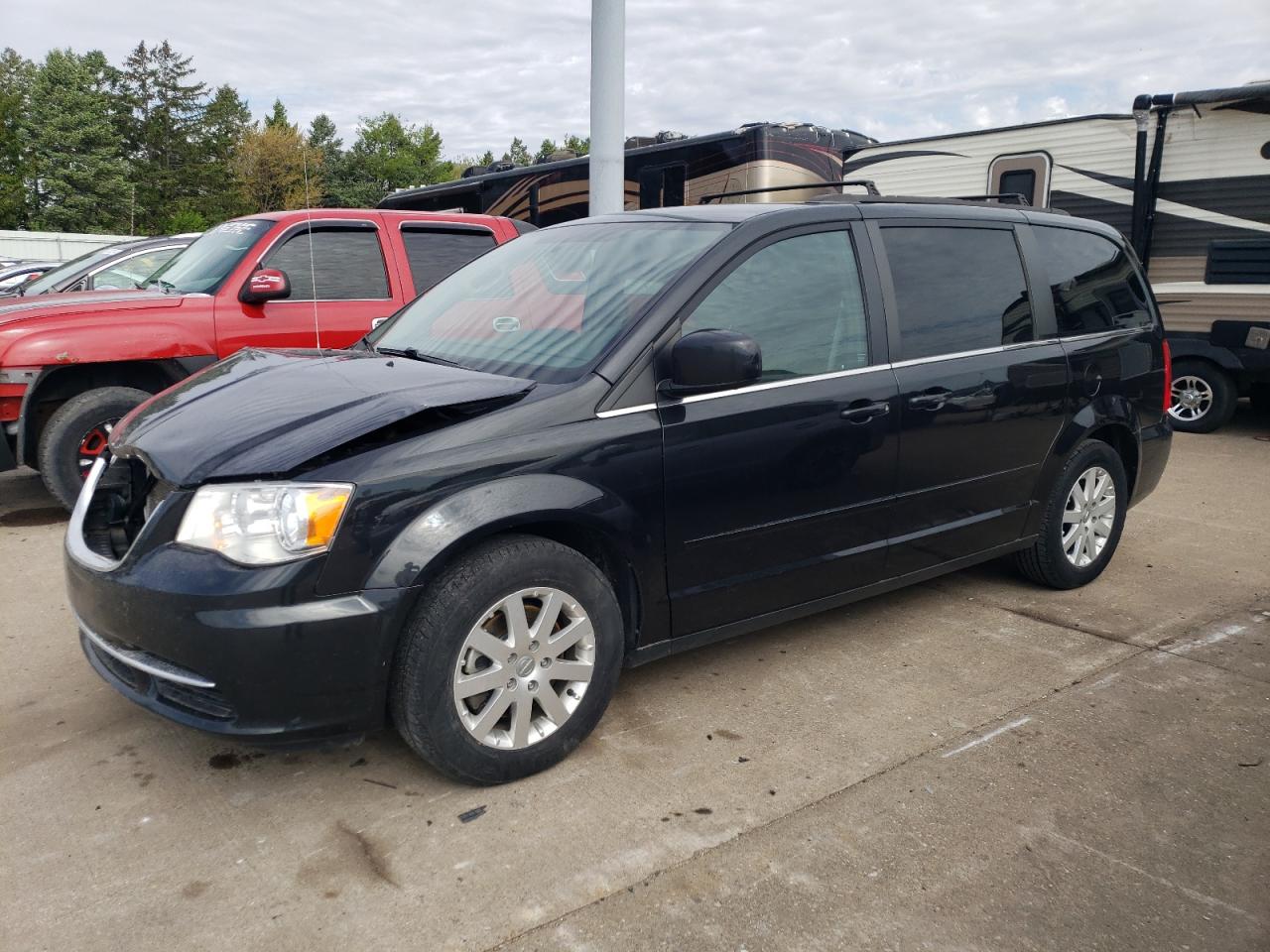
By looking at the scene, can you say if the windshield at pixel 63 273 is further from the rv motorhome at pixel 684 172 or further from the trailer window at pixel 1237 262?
the trailer window at pixel 1237 262

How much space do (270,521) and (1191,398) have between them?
30.2 ft

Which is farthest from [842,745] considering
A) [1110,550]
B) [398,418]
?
[1110,550]

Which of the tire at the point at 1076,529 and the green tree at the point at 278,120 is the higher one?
the green tree at the point at 278,120

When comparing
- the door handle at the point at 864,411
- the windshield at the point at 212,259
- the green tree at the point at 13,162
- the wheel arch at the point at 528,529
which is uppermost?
the green tree at the point at 13,162

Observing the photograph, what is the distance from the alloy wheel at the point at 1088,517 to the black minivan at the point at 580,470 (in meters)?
0.07

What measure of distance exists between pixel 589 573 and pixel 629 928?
3.33 feet

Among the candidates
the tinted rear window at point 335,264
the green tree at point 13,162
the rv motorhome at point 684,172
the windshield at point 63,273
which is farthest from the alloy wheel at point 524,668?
the green tree at point 13,162

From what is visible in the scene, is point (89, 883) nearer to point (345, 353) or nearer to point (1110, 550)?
point (345, 353)

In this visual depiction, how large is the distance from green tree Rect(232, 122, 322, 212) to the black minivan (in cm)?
6353

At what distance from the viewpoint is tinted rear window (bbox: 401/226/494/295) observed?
6.88 m

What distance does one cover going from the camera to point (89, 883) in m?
2.55

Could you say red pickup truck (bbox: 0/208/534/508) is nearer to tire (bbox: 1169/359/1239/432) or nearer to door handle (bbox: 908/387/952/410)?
door handle (bbox: 908/387/952/410)

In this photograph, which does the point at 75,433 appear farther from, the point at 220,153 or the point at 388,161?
the point at 388,161

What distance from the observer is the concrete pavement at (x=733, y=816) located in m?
2.42
